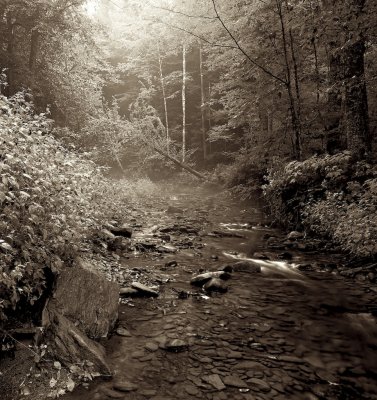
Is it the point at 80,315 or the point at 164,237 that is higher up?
the point at 80,315

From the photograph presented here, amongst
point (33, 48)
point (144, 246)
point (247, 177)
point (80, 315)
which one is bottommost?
point (144, 246)

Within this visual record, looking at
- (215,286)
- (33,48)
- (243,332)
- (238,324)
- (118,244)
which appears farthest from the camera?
(33,48)

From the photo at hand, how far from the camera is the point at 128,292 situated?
211 inches

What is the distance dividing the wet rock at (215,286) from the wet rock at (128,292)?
1.15 metres

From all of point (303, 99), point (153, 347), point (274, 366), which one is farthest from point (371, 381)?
point (303, 99)

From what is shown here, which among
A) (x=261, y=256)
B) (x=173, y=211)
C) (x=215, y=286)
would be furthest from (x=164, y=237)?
(x=173, y=211)

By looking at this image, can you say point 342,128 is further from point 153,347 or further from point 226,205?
point 153,347

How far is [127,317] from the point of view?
15.6 ft

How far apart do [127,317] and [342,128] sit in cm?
938

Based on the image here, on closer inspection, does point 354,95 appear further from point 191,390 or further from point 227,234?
point 191,390

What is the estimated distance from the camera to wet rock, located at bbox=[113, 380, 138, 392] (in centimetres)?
336

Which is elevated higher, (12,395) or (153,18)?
(153,18)

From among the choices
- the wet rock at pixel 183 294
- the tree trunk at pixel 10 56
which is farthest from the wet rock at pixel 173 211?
the wet rock at pixel 183 294

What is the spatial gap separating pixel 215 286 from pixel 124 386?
266 cm
